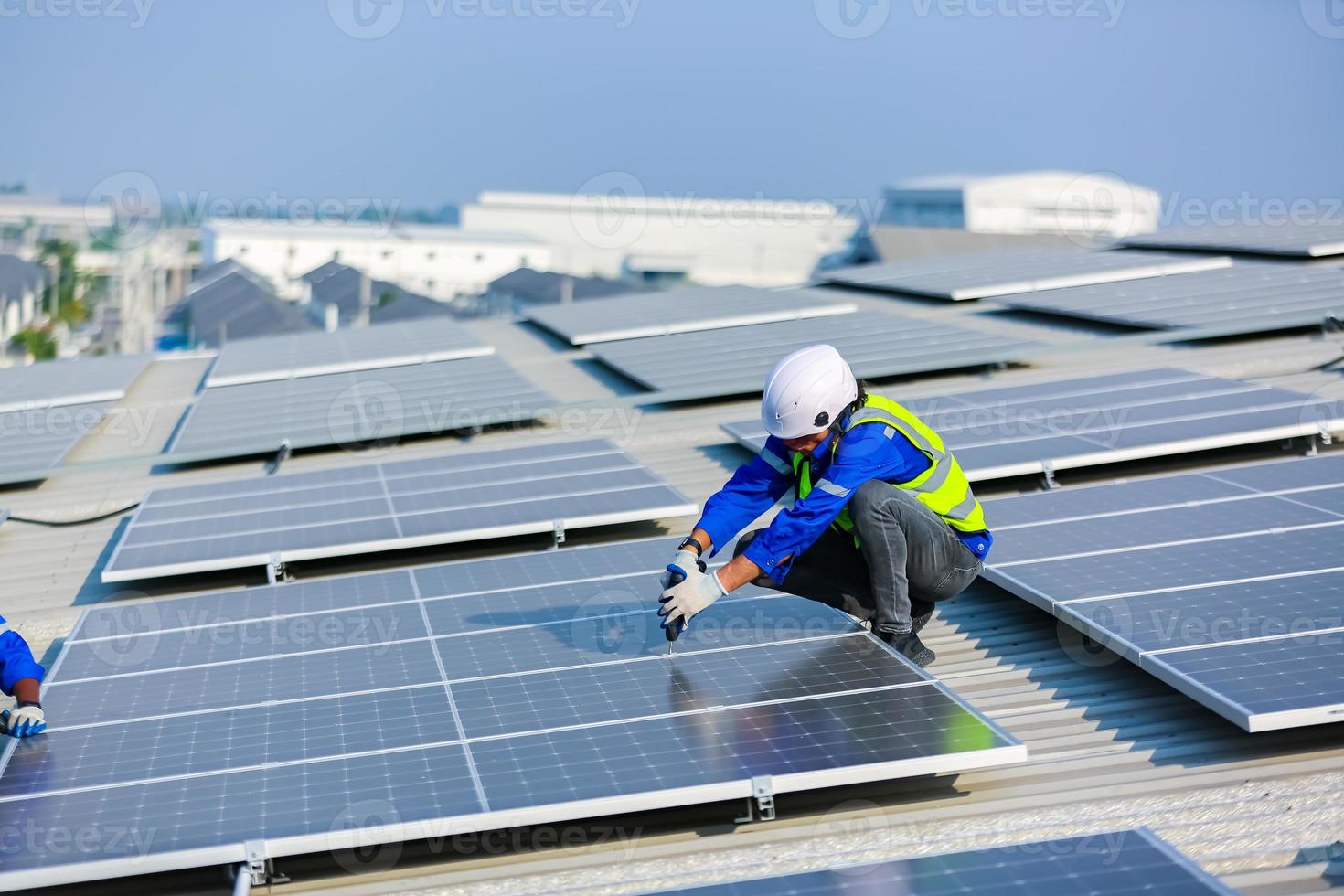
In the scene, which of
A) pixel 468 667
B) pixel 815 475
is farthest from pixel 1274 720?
pixel 468 667

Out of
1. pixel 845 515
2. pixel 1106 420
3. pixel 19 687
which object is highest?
pixel 1106 420

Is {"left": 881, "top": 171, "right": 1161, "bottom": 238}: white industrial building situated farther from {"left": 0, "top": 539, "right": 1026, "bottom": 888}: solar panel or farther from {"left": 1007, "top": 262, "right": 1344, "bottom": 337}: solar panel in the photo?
{"left": 0, "top": 539, "right": 1026, "bottom": 888}: solar panel

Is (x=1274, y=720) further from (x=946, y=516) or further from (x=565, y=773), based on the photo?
(x=565, y=773)

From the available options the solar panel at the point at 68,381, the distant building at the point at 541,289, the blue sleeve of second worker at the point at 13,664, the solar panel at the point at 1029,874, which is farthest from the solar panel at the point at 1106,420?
the distant building at the point at 541,289

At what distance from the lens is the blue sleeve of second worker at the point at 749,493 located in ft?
23.2

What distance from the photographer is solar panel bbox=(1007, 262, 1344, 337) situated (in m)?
14.8

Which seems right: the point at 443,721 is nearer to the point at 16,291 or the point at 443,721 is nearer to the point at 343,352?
the point at 343,352

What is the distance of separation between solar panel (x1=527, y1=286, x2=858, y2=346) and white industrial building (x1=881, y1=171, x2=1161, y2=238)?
2827 inches

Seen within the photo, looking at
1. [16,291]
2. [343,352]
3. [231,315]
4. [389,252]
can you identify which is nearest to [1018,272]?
[343,352]

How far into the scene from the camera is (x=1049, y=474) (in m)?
9.90

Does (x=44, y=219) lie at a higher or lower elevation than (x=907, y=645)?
higher

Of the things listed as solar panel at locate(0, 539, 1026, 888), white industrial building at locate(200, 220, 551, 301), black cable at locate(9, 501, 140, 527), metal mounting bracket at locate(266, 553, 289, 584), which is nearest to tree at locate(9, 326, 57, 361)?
white industrial building at locate(200, 220, 551, 301)

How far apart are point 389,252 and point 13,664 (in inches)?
3852

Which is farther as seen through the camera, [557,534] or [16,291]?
[16,291]
